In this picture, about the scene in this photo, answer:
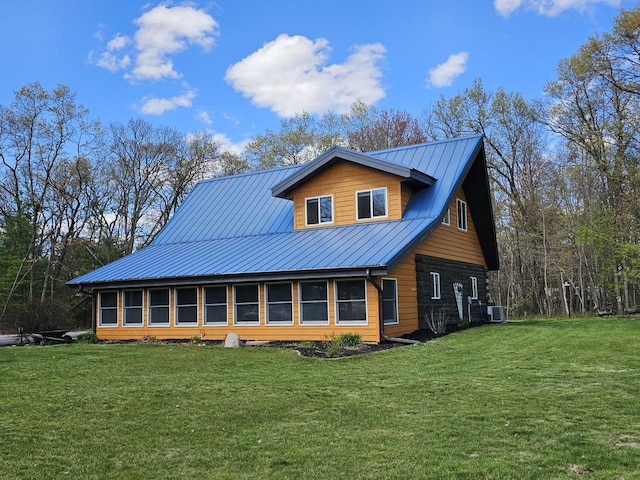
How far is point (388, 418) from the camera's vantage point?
22.8 ft

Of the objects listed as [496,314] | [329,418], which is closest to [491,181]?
[496,314]

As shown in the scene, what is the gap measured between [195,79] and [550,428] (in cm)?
2133

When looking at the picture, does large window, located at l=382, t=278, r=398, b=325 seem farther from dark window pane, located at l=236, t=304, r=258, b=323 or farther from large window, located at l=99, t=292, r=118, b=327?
large window, located at l=99, t=292, r=118, b=327

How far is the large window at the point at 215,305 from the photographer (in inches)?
742

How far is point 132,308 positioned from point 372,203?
9.09m

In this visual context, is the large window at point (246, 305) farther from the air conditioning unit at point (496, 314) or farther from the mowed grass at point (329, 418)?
the air conditioning unit at point (496, 314)

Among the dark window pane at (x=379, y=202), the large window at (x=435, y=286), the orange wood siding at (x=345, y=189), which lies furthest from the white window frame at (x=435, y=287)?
the dark window pane at (x=379, y=202)

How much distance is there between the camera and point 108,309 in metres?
21.2

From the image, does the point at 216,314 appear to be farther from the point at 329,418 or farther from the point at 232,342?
the point at 329,418

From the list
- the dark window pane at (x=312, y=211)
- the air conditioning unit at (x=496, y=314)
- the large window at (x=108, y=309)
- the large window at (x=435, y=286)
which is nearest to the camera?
the large window at (x=435, y=286)

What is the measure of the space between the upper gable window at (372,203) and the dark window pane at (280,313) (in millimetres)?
4114

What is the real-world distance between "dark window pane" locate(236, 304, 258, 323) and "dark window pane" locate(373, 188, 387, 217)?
197 inches

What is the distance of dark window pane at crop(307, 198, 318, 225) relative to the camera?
20.8m

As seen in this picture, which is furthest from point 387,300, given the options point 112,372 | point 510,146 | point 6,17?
point 510,146
